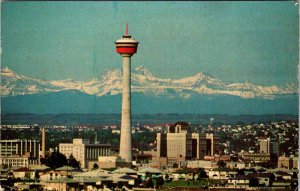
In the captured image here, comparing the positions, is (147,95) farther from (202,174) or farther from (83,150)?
(202,174)

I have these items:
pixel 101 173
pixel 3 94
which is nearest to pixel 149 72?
pixel 3 94

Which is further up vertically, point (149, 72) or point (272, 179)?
point (149, 72)

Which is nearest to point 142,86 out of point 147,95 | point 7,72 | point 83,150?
point 147,95

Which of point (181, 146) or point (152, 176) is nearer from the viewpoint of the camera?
point (152, 176)

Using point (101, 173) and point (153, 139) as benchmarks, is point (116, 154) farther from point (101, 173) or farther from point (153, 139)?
point (101, 173)

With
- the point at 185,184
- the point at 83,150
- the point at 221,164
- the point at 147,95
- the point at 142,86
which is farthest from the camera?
the point at 147,95

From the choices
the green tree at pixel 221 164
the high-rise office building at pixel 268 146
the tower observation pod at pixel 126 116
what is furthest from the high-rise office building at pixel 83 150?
the high-rise office building at pixel 268 146

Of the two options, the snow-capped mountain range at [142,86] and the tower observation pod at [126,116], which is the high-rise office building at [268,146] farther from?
the tower observation pod at [126,116]

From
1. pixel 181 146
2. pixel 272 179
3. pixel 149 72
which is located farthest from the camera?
pixel 181 146
